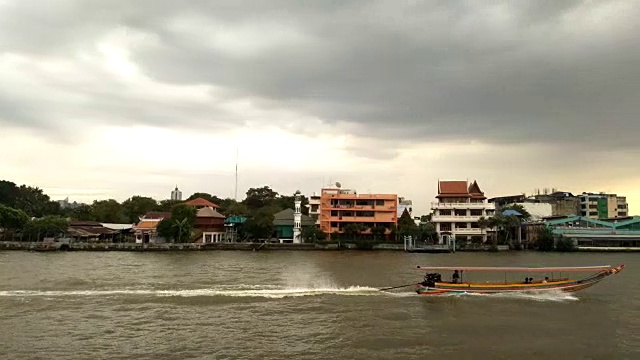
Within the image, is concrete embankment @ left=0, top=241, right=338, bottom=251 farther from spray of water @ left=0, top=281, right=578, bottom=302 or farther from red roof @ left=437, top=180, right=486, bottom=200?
spray of water @ left=0, top=281, right=578, bottom=302

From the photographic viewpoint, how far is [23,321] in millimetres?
15883

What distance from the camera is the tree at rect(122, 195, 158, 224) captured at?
78.8m

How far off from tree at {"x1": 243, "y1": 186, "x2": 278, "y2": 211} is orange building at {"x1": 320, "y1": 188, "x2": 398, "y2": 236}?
23725 millimetres

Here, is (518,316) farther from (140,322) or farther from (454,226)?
(454,226)

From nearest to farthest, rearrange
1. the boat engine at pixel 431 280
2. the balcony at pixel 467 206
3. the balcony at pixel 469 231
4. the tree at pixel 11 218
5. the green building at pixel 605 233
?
the boat engine at pixel 431 280 < the green building at pixel 605 233 < the balcony at pixel 469 231 < the balcony at pixel 467 206 < the tree at pixel 11 218

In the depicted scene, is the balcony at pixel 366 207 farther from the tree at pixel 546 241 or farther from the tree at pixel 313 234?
the tree at pixel 546 241

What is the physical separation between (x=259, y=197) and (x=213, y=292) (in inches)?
2587

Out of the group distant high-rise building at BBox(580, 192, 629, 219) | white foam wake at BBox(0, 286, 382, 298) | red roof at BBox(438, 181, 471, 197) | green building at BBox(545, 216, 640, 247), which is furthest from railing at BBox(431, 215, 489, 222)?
white foam wake at BBox(0, 286, 382, 298)

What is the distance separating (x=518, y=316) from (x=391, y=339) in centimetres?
573

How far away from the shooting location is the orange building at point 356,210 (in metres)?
60.0

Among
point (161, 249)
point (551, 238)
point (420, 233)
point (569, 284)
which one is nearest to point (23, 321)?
point (569, 284)

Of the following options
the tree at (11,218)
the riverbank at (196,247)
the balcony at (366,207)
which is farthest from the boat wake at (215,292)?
the tree at (11,218)

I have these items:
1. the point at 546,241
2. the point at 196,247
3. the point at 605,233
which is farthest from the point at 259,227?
the point at 605,233

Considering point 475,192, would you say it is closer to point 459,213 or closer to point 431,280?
point 459,213
